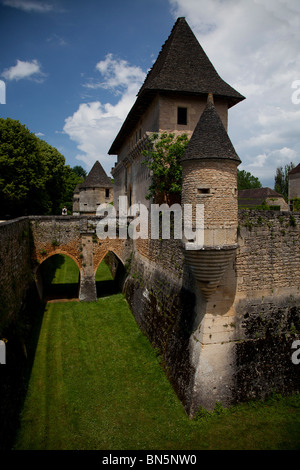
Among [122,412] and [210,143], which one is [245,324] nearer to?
[122,412]

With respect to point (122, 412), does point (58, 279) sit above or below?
above

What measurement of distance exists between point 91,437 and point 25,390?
2.74 meters

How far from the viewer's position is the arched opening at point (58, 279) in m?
19.0

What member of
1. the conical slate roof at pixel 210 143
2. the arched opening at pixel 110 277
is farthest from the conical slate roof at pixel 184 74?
the arched opening at pixel 110 277

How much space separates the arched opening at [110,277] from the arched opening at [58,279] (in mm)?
1465

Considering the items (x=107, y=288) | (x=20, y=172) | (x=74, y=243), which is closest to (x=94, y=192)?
(x=20, y=172)

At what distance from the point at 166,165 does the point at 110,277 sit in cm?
1131

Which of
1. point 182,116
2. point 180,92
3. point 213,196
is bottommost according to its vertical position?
point 213,196

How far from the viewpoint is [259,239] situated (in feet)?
31.3

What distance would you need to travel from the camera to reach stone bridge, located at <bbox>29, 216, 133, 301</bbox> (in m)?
17.7

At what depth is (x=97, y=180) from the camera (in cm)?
3669

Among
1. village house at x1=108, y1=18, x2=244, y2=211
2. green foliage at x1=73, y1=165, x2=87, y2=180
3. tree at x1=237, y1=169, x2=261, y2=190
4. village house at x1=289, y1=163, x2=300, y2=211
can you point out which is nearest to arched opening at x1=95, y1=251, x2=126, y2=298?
village house at x1=108, y1=18, x2=244, y2=211

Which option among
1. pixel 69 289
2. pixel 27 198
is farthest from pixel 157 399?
pixel 27 198

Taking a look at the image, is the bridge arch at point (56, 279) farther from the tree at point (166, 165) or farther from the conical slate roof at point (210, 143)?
the conical slate roof at point (210, 143)
